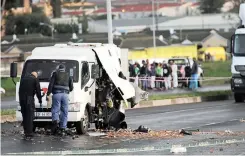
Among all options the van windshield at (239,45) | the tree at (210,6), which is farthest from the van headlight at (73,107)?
the tree at (210,6)

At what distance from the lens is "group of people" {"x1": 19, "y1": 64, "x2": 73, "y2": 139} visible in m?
16.7

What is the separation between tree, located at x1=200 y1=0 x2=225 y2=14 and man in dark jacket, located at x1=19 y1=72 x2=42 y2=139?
15581cm

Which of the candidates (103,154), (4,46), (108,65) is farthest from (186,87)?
(4,46)

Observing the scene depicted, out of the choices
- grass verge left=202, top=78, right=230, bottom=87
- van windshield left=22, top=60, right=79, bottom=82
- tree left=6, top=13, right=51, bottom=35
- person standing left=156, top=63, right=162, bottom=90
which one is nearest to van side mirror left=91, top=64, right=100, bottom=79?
van windshield left=22, top=60, right=79, bottom=82

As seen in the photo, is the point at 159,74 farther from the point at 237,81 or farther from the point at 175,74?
the point at 237,81

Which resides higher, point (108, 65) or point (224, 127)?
point (108, 65)

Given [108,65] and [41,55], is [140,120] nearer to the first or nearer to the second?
[108,65]

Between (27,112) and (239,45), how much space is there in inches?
603

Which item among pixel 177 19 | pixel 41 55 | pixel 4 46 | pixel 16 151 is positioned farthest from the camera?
pixel 177 19

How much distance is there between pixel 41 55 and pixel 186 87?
26.8 m

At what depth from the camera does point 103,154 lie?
1341 centimetres

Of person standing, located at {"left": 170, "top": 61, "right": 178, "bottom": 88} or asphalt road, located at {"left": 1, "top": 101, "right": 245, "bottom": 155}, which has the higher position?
asphalt road, located at {"left": 1, "top": 101, "right": 245, "bottom": 155}

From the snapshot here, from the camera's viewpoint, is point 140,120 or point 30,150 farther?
point 140,120

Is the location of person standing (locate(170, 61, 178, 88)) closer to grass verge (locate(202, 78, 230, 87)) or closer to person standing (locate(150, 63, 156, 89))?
person standing (locate(150, 63, 156, 89))
